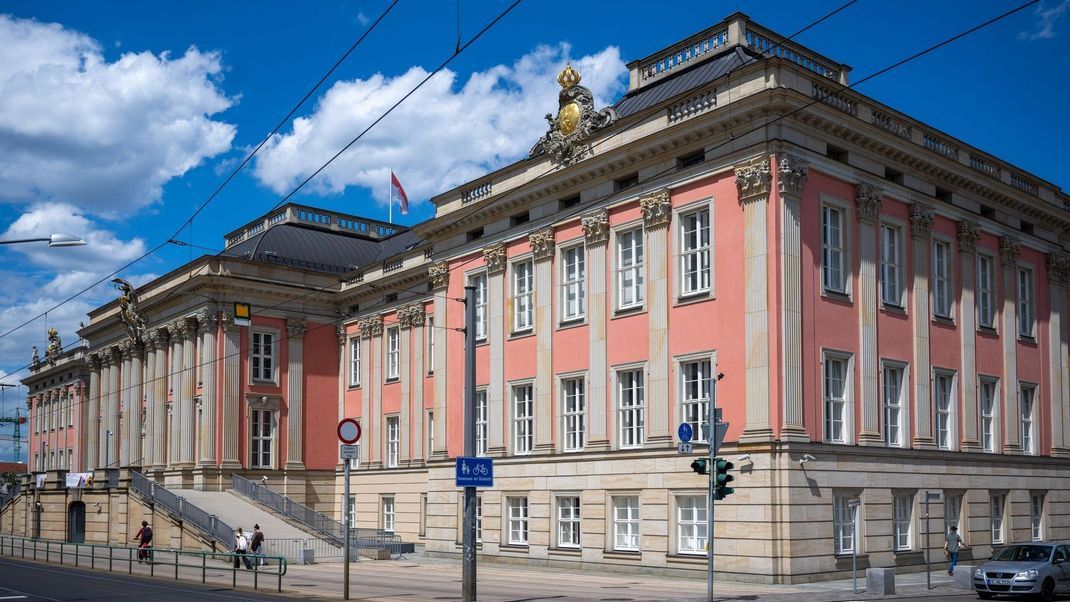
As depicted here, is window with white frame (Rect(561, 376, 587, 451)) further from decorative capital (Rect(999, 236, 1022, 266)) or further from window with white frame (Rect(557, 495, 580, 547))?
decorative capital (Rect(999, 236, 1022, 266))

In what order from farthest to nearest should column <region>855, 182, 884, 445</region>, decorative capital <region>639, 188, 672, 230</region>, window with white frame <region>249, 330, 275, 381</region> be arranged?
window with white frame <region>249, 330, 275, 381</region>, decorative capital <region>639, 188, 672, 230</region>, column <region>855, 182, 884, 445</region>

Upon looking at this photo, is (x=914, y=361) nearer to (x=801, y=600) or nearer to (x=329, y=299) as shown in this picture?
(x=801, y=600)

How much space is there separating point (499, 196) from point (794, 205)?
1319 cm

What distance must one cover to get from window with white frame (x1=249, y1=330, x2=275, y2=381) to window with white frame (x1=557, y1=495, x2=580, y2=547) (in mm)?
26463

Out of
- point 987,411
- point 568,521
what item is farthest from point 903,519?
point 568,521

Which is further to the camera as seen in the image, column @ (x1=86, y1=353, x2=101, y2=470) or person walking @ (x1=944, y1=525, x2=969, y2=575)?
column @ (x1=86, y1=353, x2=101, y2=470)

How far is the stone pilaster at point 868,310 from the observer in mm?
33438

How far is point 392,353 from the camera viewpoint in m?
58.0

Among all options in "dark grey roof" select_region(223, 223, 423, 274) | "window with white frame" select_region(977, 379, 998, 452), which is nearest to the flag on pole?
"dark grey roof" select_region(223, 223, 423, 274)

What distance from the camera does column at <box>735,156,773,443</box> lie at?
103 feet

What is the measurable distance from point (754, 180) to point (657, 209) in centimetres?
415

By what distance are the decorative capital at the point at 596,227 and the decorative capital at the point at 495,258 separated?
16.4 ft

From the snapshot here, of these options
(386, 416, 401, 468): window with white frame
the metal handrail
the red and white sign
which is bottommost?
the metal handrail

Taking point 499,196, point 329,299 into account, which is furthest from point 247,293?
point 499,196
